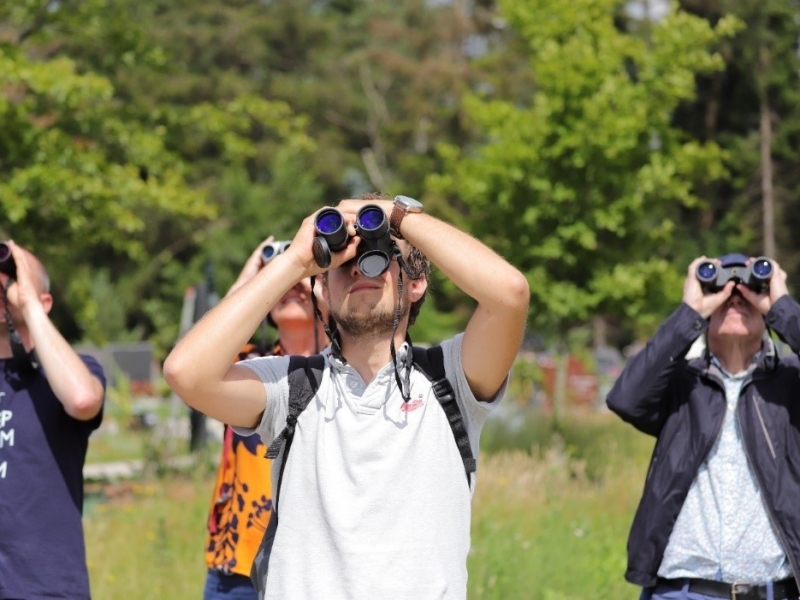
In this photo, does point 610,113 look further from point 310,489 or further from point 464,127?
point 464,127

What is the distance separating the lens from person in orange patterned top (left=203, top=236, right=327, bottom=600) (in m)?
4.33

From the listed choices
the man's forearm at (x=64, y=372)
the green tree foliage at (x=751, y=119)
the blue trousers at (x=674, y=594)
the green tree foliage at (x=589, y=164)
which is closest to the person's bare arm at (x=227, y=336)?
the man's forearm at (x=64, y=372)

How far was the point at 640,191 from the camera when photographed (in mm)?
13688

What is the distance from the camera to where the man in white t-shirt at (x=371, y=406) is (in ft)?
8.80

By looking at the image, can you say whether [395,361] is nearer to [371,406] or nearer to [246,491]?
[371,406]

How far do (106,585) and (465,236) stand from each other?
484 centimetres

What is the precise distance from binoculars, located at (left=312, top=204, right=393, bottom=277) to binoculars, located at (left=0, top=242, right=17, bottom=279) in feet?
5.10

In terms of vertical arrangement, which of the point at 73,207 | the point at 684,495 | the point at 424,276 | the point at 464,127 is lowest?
the point at 464,127

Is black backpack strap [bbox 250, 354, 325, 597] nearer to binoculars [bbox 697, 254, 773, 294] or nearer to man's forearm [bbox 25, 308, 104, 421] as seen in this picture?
man's forearm [bbox 25, 308, 104, 421]

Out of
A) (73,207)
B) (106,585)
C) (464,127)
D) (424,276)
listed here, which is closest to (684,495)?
(424,276)

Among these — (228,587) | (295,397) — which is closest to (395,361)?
(295,397)

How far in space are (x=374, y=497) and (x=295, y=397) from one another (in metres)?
0.35

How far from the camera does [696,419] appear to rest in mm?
4281

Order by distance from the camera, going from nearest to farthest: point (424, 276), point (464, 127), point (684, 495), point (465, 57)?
point (424, 276) → point (684, 495) → point (464, 127) → point (465, 57)
